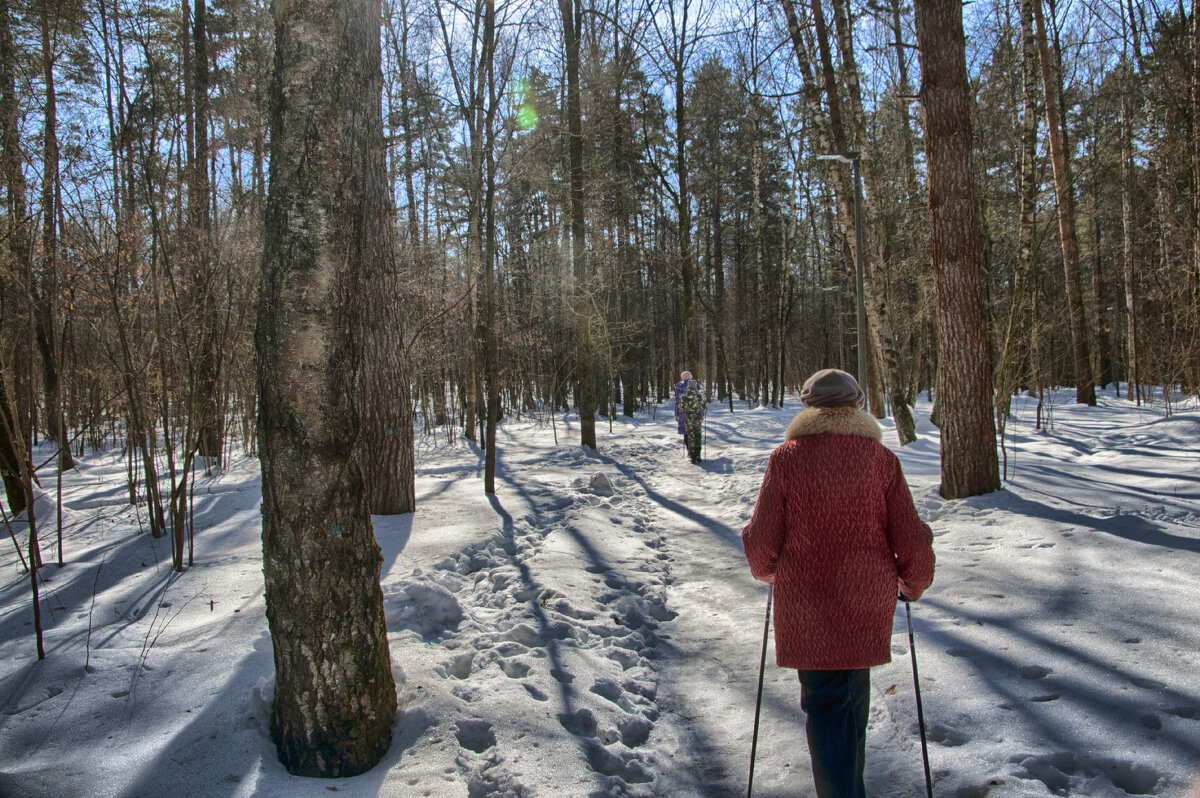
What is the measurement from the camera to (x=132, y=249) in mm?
5055

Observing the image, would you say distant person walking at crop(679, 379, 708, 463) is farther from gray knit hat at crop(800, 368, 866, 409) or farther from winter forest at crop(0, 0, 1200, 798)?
gray knit hat at crop(800, 368, 866, 409)

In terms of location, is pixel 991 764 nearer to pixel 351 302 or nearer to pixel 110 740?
pixel 351 302

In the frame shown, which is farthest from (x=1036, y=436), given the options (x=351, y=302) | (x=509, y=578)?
(x=351, y=302)

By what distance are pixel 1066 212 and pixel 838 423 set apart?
16.2 metres

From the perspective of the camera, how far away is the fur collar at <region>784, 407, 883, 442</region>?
88.7 inches

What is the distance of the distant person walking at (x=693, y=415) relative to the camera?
11555 mm

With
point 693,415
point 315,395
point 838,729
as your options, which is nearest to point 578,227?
point 693,415

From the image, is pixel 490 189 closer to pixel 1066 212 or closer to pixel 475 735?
pixel 475 735

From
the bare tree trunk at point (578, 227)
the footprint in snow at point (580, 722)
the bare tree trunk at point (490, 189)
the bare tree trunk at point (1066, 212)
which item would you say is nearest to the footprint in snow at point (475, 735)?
the footprint in snow at point (580, 722)

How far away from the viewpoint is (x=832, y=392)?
7.53ft

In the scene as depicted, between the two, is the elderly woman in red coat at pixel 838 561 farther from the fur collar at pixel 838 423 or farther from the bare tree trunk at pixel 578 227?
the bare tree trunk at pixel 578 227

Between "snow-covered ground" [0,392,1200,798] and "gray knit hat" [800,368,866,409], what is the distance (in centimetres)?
157

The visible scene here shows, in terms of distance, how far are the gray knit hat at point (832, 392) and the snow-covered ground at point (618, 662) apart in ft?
5.16

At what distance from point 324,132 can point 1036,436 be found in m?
13.2
